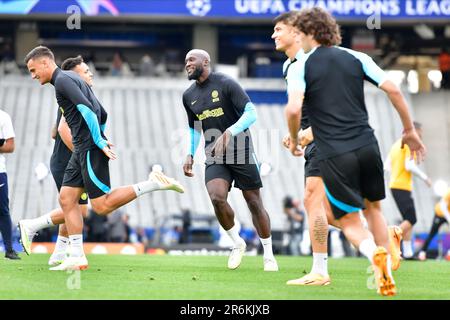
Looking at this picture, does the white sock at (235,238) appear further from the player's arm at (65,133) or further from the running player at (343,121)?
the running player at (343,121)

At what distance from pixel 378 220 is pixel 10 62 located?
107 feet

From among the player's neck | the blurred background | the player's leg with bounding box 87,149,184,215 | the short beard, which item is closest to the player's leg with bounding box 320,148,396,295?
the player's neck

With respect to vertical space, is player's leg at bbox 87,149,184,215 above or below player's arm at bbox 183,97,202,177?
below

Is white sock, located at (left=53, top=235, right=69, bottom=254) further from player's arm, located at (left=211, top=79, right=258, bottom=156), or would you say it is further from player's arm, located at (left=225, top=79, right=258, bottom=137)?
player's arm, located at (left=225, top=79, right=258, bottom=137)

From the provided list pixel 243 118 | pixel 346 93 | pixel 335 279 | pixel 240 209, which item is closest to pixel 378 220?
pixel 346 93

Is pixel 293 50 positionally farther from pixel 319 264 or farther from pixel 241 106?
pixel 319 264

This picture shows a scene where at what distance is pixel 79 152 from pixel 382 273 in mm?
4201

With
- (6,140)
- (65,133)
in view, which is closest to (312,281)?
(65,133)

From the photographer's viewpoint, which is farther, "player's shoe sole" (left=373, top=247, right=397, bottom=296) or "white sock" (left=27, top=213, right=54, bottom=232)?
"white sock" (left=27, top=213, right=54, bottom=232)

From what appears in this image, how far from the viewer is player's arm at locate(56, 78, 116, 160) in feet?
34.6

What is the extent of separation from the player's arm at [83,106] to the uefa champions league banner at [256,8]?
2996 cm

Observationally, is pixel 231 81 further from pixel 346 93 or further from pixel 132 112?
pixel 132 112

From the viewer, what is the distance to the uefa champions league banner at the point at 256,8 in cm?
4029

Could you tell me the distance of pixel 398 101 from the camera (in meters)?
7.85
